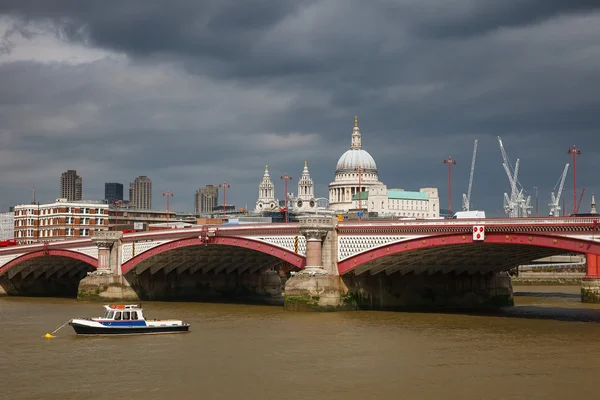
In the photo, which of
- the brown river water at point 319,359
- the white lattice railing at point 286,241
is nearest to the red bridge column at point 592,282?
the brown river water at point 319,359

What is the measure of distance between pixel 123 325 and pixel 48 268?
5292 cm

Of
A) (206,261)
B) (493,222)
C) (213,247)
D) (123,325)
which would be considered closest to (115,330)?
(123,325)

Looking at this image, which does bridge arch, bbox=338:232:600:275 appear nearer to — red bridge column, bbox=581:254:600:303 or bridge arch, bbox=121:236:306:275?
bridge arch, bbox=121:236:306:275

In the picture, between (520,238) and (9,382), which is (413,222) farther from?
(9,382)

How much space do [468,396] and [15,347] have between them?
79.0 feet

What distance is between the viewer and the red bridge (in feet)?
182

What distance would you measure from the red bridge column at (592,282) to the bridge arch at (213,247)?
2696 cm

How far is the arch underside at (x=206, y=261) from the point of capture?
7836 cm

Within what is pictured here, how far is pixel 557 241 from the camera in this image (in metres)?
51.2

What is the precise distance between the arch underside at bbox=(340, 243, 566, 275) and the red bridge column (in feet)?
40.6

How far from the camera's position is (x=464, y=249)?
198 feet

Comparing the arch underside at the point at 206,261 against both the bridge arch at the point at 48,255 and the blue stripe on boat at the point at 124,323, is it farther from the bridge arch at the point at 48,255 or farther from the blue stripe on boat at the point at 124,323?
the blue stripe on boat at the point at 124,323

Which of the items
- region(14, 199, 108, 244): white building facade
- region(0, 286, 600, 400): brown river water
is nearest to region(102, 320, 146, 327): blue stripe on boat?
region(0, 286, 600, 400): brown river water

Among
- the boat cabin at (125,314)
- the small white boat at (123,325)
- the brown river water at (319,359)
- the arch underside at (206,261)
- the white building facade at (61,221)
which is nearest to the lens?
the brown river water at (319,359)
